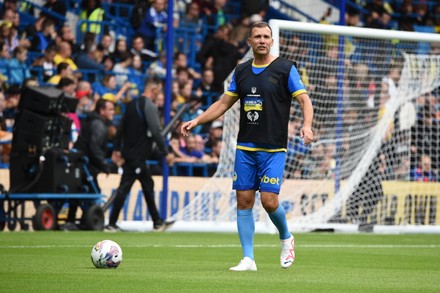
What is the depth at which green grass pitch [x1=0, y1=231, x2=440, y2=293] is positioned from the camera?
8.25 meters

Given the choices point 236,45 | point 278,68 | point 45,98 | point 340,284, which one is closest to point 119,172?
point 45,98

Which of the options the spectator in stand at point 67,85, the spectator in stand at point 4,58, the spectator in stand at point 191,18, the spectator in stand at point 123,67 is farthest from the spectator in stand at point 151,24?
the spectator in stand at point 67,85

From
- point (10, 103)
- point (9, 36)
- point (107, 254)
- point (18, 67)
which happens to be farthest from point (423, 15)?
point (107, 254)

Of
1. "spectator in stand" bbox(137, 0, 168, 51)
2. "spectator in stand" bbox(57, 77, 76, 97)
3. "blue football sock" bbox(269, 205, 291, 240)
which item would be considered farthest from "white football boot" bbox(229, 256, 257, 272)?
"spectator in stand" bbox(137, 0, 168, 51)

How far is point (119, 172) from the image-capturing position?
19.9 m

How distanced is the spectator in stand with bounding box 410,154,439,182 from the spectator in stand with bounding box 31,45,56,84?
22.6ft

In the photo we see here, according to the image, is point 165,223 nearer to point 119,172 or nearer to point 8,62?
point 119,172

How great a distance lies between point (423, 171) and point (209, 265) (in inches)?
407

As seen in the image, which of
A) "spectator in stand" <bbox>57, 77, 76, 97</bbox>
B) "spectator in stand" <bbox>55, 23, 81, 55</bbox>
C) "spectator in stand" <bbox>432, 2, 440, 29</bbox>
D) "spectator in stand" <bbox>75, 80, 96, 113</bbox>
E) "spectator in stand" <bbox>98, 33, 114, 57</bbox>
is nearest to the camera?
"spectator in stand" <bbox>57, 77, 76, 97</bbox>

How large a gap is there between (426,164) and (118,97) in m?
5.91

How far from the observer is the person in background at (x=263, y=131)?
10.0 metres

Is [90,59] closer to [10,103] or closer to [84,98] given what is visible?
[84,98]

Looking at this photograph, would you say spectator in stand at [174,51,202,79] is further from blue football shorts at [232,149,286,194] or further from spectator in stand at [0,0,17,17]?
blue football shorts at [232,149,286,194]

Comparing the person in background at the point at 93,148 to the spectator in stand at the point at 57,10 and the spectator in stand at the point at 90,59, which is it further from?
the spectator in stand at the point at 57,10
